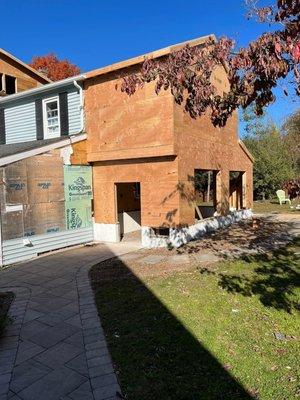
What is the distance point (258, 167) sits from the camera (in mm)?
29359

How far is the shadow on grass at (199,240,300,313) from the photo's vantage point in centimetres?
623

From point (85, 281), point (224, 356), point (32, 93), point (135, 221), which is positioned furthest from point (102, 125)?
point (224, 356)

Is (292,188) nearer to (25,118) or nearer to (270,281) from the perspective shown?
(270,281)

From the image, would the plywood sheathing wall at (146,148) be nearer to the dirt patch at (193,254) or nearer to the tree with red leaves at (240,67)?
the dirt patch at (193,254)

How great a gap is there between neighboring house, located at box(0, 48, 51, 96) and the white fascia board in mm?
8854

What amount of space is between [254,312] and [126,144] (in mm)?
7676

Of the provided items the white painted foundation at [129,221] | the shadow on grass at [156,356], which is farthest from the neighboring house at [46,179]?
the shadow on grass at [156,356]

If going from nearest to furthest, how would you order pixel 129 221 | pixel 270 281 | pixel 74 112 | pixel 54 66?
pixel 270 281 → pixel 74 112 → pixel 129 221 → pixel 54 66

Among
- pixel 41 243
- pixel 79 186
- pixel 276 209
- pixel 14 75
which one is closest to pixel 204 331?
pixel 41 243

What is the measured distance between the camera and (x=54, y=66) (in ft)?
122

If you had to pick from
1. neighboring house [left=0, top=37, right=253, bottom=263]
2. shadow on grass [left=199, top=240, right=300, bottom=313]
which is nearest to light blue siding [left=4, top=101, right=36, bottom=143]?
neighboring house [left=0, top=37, right=253, bottom=263]

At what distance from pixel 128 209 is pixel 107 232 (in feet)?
10.0

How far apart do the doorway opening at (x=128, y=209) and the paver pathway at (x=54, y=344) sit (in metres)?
6.56

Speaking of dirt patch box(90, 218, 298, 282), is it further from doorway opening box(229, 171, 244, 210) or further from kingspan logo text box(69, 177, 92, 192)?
doorway opening box(229, 171, 244, 210)
